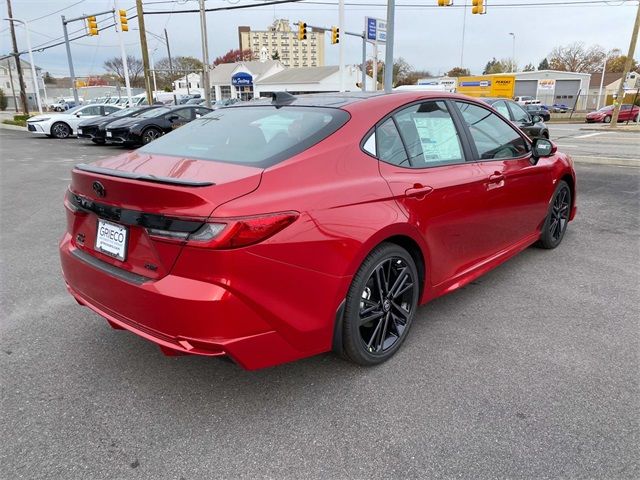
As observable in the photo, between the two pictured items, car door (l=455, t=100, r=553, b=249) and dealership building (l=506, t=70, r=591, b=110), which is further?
dealership building (l=506, t=70, r=591, b=110)

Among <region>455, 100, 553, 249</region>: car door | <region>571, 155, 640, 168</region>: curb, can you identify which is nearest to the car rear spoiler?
<region>455, 100, 553, 249</region>: car door

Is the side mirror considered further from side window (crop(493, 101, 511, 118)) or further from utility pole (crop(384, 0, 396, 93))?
utility pole (crop(384, 0, 396, 93))

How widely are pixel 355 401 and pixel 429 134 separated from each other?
1787 mm

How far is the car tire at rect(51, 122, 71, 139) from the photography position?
67.6ft

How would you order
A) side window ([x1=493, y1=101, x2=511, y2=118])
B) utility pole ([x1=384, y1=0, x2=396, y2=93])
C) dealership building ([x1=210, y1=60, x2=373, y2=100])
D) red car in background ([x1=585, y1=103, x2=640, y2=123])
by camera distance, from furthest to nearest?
dealership building ([x1=210, y1=60, x2=373, y2=100]) < red car in background ([x1=585, y1=103, x2=640, y2=123]) < utility pole ([x1=384, y1=0, x2=396, y2=93]) < side window ([x1=493, y1=101, x2=511, y2=118])

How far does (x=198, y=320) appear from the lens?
2.07 meters

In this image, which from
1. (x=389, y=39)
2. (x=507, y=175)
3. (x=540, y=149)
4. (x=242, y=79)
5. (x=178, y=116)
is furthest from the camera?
(x=242, y=79)

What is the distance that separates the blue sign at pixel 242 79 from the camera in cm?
6197

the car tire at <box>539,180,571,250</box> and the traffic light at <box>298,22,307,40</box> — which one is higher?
the traffic light at <box>298,22,307,40</box>

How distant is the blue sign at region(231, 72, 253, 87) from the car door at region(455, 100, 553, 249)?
204ft

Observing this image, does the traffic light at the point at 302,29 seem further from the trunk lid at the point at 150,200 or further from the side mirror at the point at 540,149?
the trunk lid at the point at 150,200

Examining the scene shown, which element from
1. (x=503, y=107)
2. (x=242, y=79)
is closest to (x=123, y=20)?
(x=503, y=107)

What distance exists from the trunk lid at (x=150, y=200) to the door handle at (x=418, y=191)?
0.97m

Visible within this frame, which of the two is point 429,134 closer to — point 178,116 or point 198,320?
point 198,320
